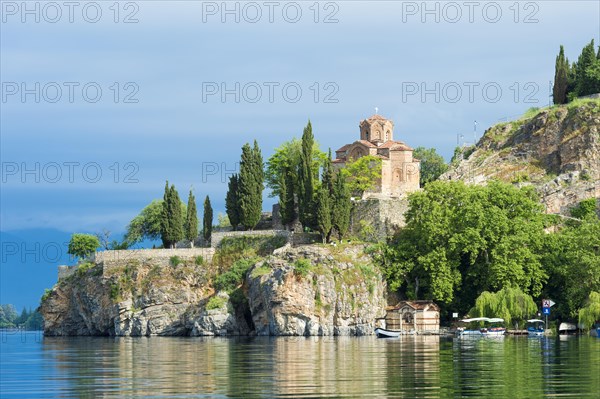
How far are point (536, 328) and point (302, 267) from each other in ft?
56.9

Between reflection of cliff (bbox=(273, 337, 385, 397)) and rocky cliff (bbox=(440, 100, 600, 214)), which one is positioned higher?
rocky cliff (bbox=(440, 100, 600, 214))

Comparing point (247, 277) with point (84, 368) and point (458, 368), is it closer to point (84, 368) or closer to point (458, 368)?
point (84, 368)

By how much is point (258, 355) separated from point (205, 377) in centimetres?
1355

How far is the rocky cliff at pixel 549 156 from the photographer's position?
94688 mm

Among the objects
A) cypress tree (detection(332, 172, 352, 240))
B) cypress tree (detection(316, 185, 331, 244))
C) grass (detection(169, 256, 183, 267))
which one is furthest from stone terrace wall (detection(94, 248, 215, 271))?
cypress tree (detection(332, 172, 352, 240))

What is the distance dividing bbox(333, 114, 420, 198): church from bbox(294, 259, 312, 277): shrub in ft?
41.0

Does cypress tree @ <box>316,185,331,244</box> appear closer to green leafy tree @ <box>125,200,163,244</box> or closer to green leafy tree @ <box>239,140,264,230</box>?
green leafy tree @ <box>239,140,264,230</box>

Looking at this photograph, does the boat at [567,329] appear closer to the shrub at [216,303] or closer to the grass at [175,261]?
Result: the shrub at [216,303]

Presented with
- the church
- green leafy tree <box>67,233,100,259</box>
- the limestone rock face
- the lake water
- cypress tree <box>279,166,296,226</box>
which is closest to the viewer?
the lake water

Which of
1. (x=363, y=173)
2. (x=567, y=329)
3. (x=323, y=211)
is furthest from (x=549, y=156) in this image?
(x=567, y=329)

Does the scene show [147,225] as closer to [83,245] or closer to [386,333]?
[83,245]

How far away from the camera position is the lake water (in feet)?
117

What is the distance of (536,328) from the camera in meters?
77.5

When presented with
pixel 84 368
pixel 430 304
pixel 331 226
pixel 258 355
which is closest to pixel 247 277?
pixel 331 226
